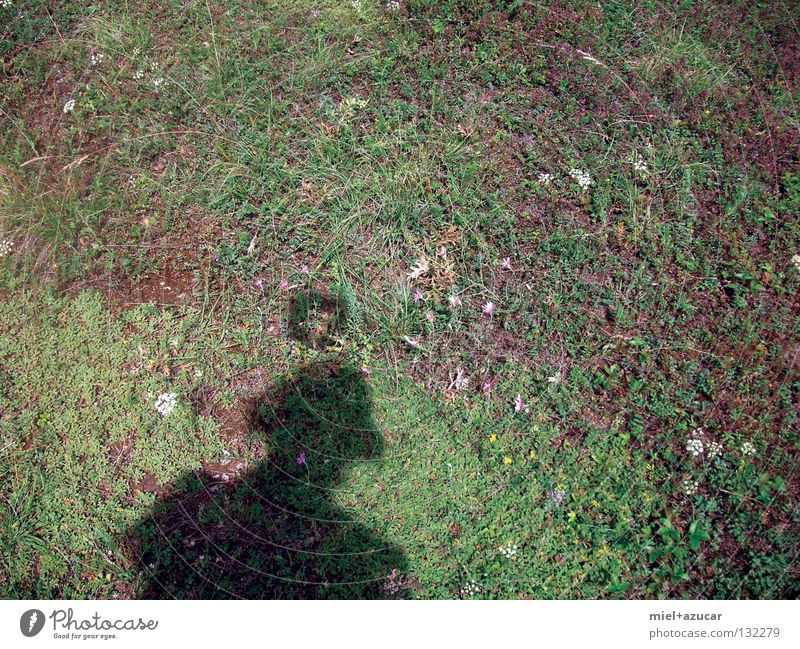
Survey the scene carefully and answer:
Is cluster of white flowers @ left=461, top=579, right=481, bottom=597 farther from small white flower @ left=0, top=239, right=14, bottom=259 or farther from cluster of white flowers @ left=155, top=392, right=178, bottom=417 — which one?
small white flower @ left=0, top=239, right=14, bottom=259

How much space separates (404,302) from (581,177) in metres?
1.45

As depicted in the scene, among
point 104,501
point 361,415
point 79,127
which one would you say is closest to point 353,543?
point 361,415

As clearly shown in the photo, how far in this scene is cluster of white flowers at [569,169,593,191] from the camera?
387 cm

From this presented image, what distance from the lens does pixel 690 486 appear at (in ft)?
9.70

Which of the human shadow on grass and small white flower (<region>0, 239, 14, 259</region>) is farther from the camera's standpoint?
small white flower (<region>0, 239, 14, 259</region>)

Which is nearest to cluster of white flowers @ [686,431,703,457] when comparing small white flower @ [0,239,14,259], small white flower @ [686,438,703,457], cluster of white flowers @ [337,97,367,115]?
small white flower @ [686,438,703,457]

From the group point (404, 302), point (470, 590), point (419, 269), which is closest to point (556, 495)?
point (470, 590)

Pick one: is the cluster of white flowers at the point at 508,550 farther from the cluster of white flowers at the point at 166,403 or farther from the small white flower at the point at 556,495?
the cluster of white flowers at the point at 166,403

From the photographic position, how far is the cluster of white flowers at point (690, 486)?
9.66 feet

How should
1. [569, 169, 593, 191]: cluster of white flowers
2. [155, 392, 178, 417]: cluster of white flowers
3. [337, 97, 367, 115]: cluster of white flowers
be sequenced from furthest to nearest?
[337, 97, 367, 115]: cluster of white flowers, [569, 169, 593, 191]: cluster of white flowers, [155, 392, 178, 417]: cluster of white flowers

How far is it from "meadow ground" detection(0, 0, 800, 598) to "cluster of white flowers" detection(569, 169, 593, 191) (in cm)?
1
